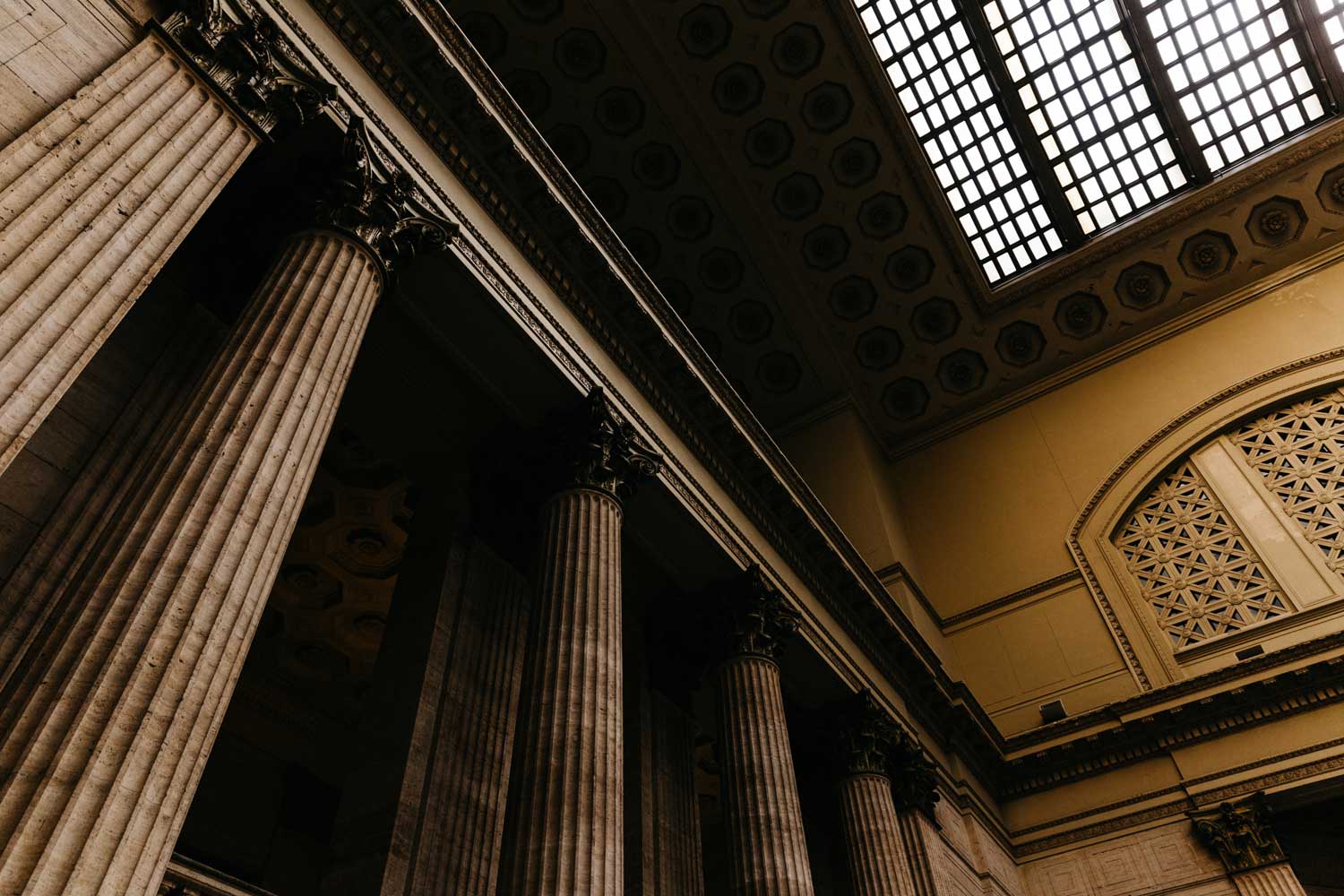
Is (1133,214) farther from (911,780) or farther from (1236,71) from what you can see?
(911,780)

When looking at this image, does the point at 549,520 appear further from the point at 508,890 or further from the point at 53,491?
the point at 53,491

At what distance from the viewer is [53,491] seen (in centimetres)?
462

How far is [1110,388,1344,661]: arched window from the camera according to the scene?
42.3ft

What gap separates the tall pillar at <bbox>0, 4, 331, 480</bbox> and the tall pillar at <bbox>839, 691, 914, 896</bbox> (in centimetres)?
809

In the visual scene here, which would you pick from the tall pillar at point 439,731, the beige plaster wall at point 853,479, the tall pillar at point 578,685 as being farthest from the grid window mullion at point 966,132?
the tall pillar at point 439,731

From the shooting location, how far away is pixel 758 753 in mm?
7957

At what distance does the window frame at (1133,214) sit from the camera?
49.0ft

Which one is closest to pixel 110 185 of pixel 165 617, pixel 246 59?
pixel 246 59

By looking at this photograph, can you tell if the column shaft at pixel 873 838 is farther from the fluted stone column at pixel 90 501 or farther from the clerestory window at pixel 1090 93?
the clerestory window at pixel 1090 93

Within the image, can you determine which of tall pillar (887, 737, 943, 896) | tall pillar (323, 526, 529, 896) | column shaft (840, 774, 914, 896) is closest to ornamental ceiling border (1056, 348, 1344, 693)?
tall pillar (887, 737, 943, 896)

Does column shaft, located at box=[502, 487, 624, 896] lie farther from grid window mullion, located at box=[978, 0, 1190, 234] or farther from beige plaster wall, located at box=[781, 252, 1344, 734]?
grid window mullion, located at box=[978, 0, 1190, 234]

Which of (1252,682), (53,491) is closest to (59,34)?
(53,491)

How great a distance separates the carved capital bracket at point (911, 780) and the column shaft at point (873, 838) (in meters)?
0.54

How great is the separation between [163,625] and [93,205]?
5.58ft
